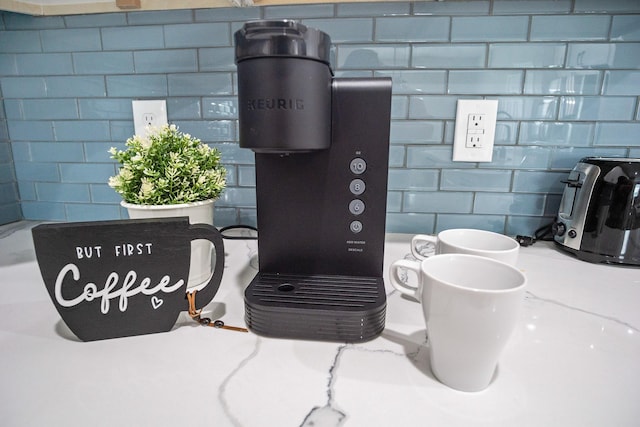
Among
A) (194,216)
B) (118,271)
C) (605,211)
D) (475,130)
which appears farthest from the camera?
(475,130)

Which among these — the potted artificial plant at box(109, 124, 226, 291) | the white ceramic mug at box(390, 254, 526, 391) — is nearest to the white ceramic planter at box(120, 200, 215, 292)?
the potted artificial plant at box(109, 124, 226, 291)

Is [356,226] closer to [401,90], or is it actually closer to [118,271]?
[118,271]

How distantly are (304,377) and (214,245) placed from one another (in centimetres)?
20

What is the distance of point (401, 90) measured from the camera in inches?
31.0

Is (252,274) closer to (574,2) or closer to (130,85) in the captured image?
(130,85)

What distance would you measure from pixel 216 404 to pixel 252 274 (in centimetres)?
31

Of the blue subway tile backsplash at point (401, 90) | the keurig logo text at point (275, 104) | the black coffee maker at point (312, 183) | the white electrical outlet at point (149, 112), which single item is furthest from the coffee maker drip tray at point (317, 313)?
the white electrical outlet at point (149, 112)

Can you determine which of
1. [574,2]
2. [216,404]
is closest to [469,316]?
[216,404]

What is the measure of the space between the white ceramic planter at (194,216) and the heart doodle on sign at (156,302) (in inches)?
2.6

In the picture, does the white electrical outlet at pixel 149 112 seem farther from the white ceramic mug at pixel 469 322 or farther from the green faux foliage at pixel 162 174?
the white ceramic mug at pixel 469 322

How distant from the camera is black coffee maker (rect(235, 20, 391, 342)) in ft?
1.26

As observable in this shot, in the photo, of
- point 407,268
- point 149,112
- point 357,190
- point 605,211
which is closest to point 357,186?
point 357,190

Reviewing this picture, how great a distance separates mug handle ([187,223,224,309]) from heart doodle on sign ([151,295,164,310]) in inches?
1.8

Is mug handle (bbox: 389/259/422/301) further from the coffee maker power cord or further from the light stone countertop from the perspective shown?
the coffee maker power cord
